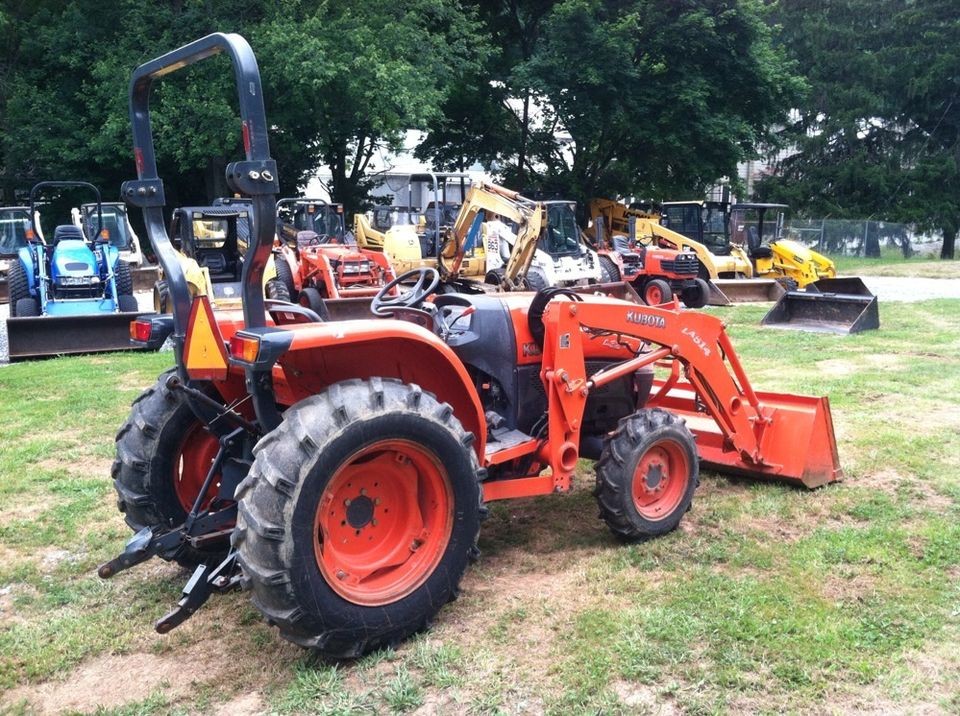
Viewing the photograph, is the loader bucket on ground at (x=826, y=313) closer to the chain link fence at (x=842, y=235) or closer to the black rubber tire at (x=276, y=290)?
the black rubber tire at (x=276, y=290)

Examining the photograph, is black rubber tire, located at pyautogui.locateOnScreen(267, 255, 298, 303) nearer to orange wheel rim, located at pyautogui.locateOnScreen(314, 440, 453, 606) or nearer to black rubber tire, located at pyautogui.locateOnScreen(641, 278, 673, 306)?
black rubber tire, located at pyautogui.locateOnScreen(641, 278, 673, 306)

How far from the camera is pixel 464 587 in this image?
4129 millimetres

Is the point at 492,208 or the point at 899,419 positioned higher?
the point at 492,208

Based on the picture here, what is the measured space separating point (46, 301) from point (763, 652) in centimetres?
1151

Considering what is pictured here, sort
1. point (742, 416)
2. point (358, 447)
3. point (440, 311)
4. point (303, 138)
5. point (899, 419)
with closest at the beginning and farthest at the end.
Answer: point (358, 447) → point (440, 311) → point (742, 416) → point (899, 419) → point (303, 138)

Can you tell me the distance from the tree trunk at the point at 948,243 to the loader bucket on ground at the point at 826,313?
74.4 ft

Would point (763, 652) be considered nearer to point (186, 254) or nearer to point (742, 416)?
point (742, 416)

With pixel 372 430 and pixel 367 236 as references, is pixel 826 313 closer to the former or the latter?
pixel 367 236

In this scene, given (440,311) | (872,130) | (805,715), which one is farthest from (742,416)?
(872,130)

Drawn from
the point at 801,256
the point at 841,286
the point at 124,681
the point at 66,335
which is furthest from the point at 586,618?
the point at 801,256

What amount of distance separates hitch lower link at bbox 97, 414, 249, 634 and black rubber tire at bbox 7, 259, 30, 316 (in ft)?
32.6

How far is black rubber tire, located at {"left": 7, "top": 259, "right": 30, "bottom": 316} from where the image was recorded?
12430 mm

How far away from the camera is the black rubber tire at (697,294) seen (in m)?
17.2

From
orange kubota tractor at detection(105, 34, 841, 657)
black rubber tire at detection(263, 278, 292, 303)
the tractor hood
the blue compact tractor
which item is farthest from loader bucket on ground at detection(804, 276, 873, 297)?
the blue compact tractor
